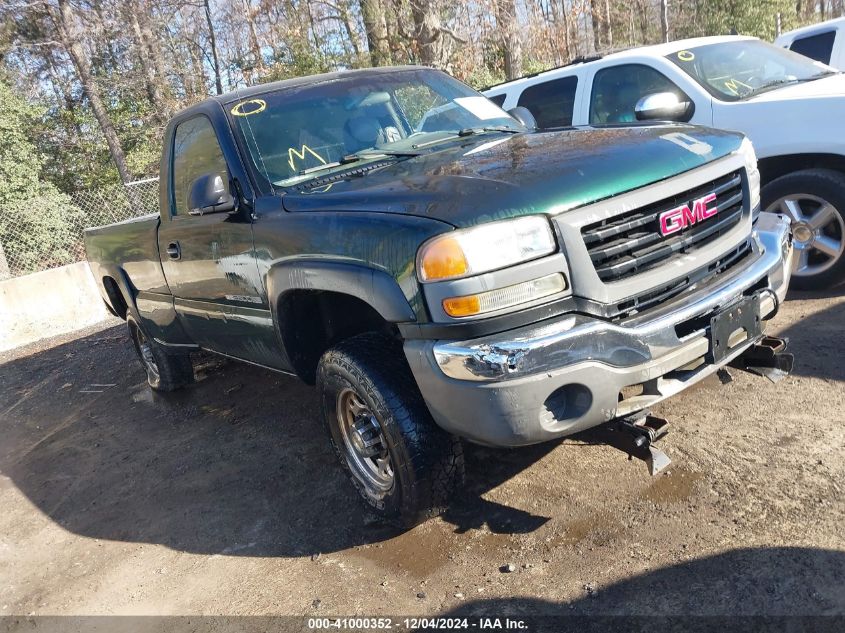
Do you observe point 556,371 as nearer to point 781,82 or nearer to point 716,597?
point 716,597

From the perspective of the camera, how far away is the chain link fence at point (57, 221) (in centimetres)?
1088

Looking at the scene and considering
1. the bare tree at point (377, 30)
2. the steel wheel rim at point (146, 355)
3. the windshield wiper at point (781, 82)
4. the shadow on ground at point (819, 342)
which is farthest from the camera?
the bare tree at point (377, 30)

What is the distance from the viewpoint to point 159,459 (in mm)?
4750

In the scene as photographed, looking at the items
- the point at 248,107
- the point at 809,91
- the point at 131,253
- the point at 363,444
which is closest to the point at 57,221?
the point at 131,253

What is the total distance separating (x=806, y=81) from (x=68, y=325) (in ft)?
30.4

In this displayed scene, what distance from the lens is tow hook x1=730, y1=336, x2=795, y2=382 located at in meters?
3.16

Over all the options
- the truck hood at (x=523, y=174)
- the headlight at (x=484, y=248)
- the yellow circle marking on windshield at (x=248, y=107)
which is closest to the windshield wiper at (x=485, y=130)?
the truck hood at (x=523, y=174)

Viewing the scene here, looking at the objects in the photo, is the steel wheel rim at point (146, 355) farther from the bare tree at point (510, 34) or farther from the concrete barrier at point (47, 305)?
the bare tree at point (510, 34)

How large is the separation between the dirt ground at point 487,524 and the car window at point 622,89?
2117 mm

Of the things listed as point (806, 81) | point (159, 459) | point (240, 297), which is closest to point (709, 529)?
point (240, 297)

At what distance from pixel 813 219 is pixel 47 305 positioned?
929 cm

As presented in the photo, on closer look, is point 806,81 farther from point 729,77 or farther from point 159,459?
point 159,459

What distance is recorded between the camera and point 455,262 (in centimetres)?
248

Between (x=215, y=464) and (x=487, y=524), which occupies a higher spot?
(x=487, y=524)
